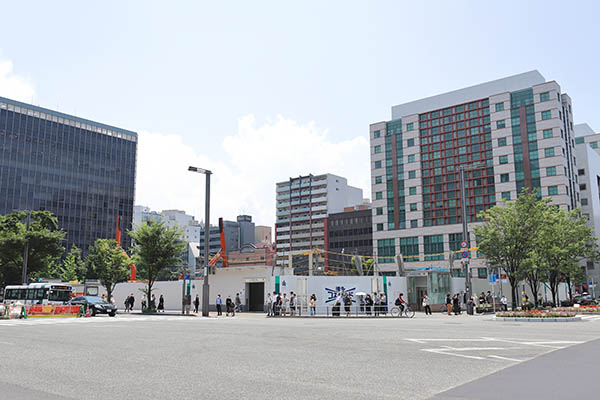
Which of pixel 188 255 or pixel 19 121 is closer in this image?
pixel 19 121

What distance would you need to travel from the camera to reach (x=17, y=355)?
37.4 ft

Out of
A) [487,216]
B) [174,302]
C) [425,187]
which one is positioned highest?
[425,187]

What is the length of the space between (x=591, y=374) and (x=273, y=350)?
6541 millimetres

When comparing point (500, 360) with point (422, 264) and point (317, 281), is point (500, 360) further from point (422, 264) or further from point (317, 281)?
point (422, 264)

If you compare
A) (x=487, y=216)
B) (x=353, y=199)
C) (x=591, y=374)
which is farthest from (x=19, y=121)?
(x=591, y=374)

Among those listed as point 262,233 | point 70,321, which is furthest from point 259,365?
point 262,233

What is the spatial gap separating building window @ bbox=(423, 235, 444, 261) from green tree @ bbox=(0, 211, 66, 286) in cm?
5844

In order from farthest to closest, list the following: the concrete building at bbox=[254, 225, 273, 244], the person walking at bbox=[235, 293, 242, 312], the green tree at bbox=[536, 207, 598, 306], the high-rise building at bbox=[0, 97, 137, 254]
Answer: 1. the concrete building at bbox=[254, 225, 273, 244]
2. the high-rise building at bbox=[0, 97, 137, 254]
3. the green tree at bbox=[536, 207, 598, 306]
4. the person walking at bbox=[235, 293, 242, 312]

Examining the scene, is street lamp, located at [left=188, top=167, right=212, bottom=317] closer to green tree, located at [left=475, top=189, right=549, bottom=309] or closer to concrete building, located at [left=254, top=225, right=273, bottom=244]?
green tree, located at [left=475, top=189, right=549, bottom=309]

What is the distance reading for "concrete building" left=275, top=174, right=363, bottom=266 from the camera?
13900 cm

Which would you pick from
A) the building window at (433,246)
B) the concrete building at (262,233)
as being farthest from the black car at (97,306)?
the concrete building at (262,233)

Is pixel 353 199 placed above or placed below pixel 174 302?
above

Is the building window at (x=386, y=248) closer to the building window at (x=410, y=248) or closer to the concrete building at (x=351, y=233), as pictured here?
the building window at (x=410, y=248)

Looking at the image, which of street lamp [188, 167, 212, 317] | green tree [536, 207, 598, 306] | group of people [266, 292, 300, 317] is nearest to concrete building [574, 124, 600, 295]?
green tree [536, 207, 598, 306]
